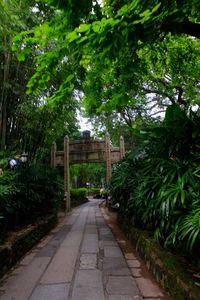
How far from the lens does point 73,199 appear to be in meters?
16.9

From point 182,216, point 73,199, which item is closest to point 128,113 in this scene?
point 73,199

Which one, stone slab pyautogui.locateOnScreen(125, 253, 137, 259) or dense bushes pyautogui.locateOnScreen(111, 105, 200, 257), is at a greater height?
dense bushes pyautogui.locateOnScreen(111, 105, 200, 257)

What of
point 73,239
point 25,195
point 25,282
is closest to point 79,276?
point 25,282

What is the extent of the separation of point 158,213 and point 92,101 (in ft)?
9.79

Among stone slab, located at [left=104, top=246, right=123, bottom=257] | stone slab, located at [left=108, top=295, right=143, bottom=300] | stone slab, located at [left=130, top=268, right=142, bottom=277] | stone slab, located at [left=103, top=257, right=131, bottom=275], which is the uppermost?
stone slab, located at [left=104, top=246, right=123, bottom=257]

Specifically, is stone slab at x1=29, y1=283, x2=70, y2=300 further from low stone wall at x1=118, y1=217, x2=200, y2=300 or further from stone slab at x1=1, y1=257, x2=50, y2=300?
low stone wall at x1=118, y1=217, x2=200, y2=300

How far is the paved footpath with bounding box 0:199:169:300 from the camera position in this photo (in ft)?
9.51

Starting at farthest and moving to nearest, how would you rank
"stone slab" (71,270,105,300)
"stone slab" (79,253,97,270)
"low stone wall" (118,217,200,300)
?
"stone slab" (79,253,97,270), "stone slab" (71,270,105,300), "low stone wall" (118,217,200,300)

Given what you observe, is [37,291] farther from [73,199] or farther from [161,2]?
[73,199]

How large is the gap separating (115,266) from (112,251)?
Result: 967mm

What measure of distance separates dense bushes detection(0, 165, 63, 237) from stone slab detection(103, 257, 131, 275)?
1.63 m

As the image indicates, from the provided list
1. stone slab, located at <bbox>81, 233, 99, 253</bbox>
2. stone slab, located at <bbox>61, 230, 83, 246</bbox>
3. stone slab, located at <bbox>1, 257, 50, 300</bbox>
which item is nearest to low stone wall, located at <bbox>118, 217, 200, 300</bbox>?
stone slab, located at <bbox>81, 233, 99, 253</bbox>

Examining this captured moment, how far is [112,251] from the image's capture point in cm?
488

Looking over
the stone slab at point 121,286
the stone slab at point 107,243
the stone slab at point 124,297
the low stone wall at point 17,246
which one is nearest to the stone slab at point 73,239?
the stone slab at point 107,243
